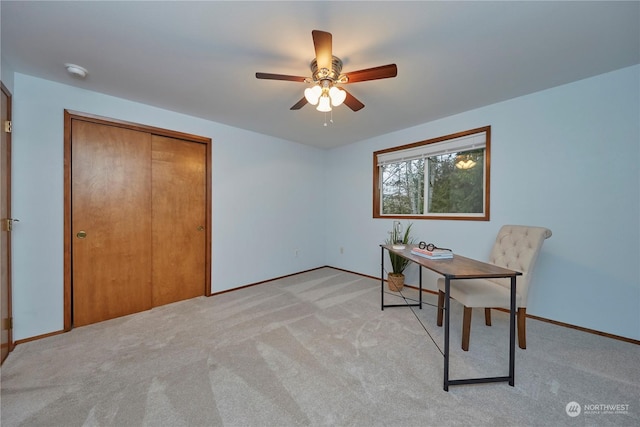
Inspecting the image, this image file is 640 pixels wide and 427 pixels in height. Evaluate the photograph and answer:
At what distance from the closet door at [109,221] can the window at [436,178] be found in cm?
317

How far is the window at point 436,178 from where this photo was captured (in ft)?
9.41

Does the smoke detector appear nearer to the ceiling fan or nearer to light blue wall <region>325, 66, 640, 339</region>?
the ceiling fan

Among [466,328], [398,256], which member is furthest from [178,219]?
[466,328]

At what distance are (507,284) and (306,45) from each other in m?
2.56

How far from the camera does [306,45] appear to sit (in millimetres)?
1688

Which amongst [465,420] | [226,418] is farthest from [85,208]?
[465,420]

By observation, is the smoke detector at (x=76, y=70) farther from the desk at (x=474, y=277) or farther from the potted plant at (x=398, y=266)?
the potted plant at (x=398, y=266)

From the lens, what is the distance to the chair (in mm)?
1809

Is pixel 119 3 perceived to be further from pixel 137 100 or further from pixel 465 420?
pixel 465 420

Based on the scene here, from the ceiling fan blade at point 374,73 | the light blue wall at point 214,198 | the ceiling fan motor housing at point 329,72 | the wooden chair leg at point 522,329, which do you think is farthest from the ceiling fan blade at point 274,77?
the wooden chair leg at point 522,329

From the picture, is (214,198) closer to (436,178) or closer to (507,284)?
(436,178)

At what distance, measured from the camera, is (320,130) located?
3.49 metres

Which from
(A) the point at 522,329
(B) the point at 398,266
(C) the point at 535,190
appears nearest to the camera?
(A) the point at 522,329

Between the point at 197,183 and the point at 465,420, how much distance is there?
333 centimetres
